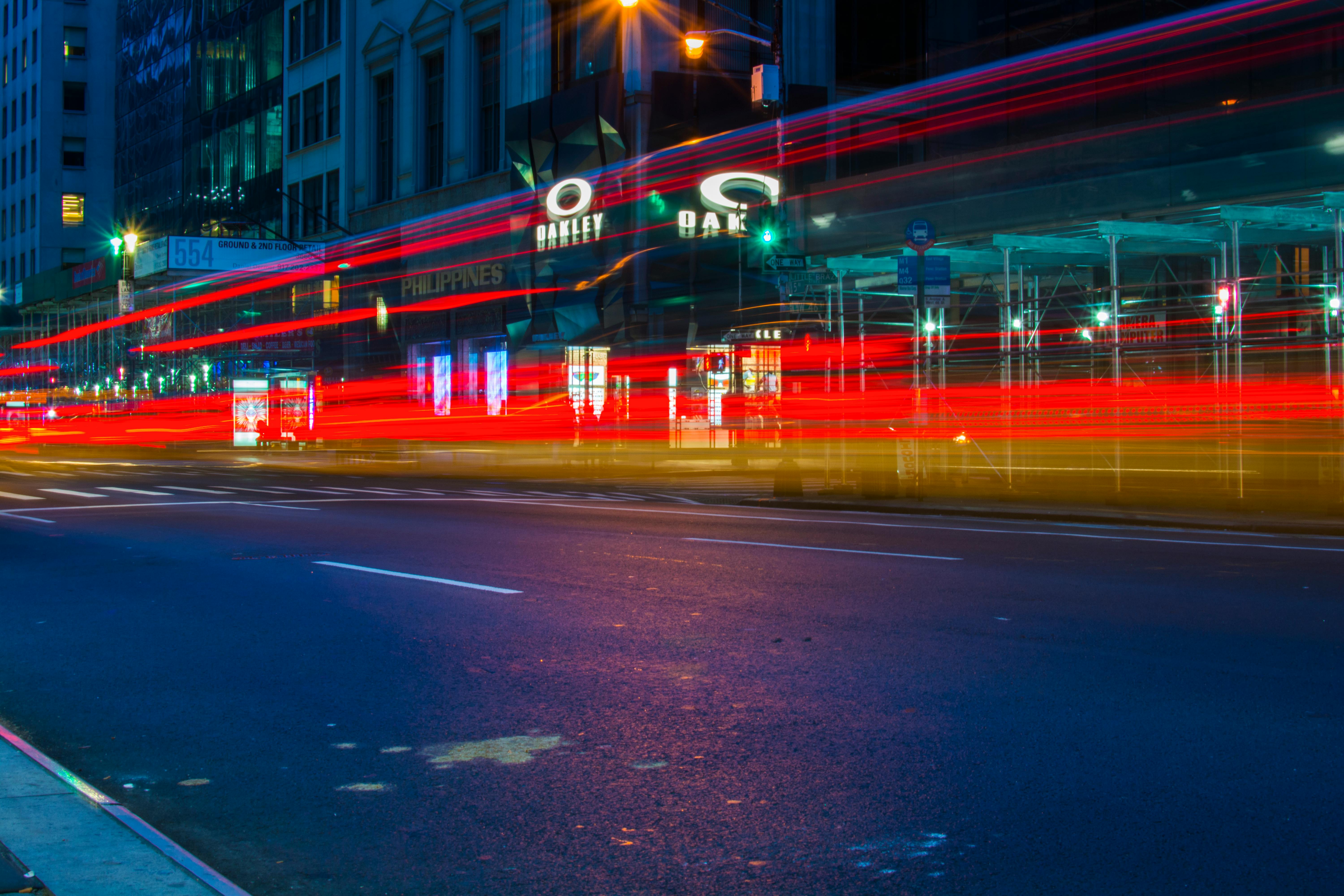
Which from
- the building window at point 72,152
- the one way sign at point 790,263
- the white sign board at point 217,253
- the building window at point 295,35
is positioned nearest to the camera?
the one way sign at point 790,263

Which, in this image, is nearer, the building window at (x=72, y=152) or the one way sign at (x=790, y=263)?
the one way sign at (x=790, y=263)

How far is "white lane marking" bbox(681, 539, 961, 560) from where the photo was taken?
40.3 feet

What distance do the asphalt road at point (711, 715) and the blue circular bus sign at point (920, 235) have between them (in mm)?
7702

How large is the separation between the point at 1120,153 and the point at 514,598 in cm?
1674

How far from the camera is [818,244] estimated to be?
98.8 feet

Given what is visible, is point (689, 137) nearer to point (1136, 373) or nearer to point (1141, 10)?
point (1141, 10)

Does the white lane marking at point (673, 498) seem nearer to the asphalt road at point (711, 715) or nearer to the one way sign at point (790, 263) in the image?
the one way sign at point (790, 263)

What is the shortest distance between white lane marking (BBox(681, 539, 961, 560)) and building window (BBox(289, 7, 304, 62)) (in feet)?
150

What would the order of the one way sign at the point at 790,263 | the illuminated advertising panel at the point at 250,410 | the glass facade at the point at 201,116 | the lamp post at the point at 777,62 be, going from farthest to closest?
1. the glass facade at the point at 201,116
2. the illuminated advertising panel at the point at 250,410
3. the lamp post at the point at 777,62
4. the one way sign at the point at 790,263

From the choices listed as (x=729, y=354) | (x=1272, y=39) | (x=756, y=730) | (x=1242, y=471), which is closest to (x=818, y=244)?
(x=729, y=354)

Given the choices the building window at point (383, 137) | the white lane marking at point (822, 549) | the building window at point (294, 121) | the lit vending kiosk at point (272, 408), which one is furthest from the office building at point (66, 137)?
the white lane marking at point (822, 549)

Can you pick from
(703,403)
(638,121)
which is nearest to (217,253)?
(638,121)

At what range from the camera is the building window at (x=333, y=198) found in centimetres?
5034

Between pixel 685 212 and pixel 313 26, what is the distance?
25.5 meters
